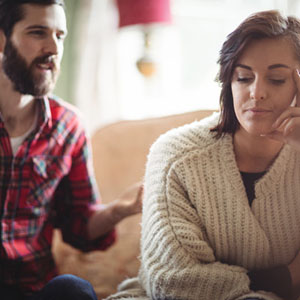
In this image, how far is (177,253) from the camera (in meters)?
0.78

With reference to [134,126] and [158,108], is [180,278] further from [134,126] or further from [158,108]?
[158,108]

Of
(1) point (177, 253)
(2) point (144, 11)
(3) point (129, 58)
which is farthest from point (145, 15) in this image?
(1) point (177, 253)

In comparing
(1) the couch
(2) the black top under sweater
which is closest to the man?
(1) the couch

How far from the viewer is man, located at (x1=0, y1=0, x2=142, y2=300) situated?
2.68 ft

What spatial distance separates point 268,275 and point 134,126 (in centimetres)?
62

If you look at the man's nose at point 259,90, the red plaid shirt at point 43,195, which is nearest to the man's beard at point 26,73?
the red plaid shirt at point 43,195

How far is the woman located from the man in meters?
0.17

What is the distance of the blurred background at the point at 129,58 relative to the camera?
1.99 metres

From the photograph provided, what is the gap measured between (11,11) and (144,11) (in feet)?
2.71

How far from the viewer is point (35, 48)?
2.68 feet

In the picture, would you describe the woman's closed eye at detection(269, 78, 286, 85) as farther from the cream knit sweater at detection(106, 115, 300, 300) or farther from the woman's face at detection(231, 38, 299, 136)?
the cream knit sweater at detection(106, 115, 300, 300)

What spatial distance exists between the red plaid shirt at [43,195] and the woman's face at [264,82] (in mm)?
475

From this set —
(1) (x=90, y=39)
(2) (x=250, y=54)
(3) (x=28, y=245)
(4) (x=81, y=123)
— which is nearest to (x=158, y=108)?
(1) (x=90, y=39)

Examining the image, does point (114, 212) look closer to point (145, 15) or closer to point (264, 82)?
point (264, 82)
